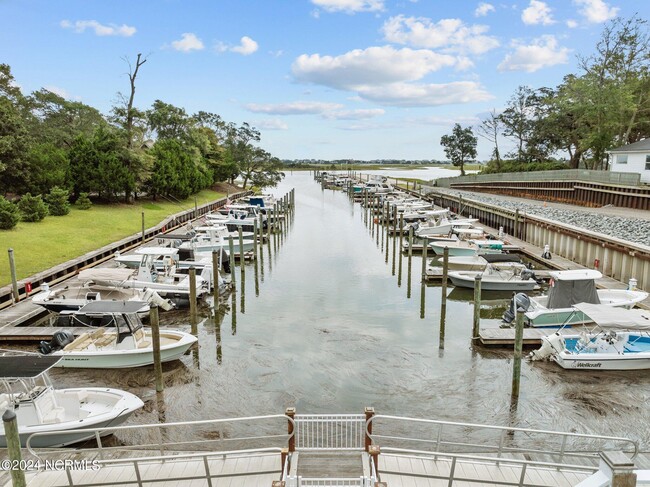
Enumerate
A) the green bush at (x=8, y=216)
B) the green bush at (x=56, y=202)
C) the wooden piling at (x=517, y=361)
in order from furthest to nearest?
1. the green bush at (x=56, y=202)
2. the green bush at (x=8, y=216)
3. the wooden piling at (x=517, y=361)

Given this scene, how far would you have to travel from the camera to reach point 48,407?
1094cm

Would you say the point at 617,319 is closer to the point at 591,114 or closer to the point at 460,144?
the point at 591,114

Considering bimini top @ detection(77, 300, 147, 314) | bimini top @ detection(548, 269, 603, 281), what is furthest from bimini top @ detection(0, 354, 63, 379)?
bimini top @ detection(548, 269, 603, 281)

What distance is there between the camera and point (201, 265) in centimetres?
2561

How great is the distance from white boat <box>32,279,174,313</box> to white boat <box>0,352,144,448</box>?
6819 mm

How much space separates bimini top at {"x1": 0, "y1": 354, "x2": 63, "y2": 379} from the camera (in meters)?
10.2

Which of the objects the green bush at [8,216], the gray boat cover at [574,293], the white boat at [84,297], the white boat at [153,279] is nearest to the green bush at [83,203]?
the green bush at [8,216]

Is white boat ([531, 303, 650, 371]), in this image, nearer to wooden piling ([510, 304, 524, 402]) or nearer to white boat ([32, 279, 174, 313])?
wooden piling ([510, 304, 524, 402])

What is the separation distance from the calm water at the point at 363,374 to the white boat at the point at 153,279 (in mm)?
1102

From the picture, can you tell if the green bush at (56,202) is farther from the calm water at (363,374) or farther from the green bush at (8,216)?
the calm water at (363,374)

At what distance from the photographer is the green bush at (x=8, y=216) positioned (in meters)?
29.5

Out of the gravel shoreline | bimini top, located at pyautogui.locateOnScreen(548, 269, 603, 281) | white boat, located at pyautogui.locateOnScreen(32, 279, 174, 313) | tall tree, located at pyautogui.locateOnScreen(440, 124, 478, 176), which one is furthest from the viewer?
tall tree, located at pyautogui.locateOnScreen(440, 124, 478, 176)

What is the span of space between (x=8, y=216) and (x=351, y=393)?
26876mm

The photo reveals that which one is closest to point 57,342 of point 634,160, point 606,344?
point 606,344
